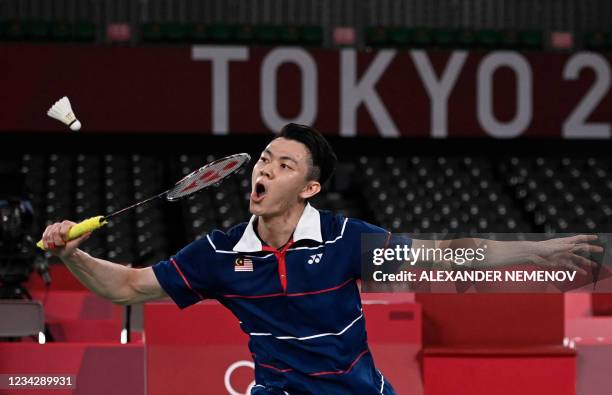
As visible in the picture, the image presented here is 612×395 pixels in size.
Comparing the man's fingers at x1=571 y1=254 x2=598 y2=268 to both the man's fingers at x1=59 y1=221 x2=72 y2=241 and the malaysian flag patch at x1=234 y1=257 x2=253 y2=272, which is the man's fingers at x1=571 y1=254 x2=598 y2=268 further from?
the man's fingers at x1=59 y1=221 x2=72 y2=241

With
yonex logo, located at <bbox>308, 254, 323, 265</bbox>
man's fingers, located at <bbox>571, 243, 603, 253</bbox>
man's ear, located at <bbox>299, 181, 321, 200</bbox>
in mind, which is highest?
man's ear, located at <bbox>299, 181, 321, 200</bbox>

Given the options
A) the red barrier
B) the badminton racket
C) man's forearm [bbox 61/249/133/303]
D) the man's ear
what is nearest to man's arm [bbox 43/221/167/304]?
man's forearm [bbox 61/249/133/303]

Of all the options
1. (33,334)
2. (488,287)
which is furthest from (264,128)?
(488,287)

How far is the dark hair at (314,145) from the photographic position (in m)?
2.67

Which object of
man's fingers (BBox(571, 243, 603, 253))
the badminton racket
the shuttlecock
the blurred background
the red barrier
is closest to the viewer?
man's fingers (BBox(571, 243, 603, 253))

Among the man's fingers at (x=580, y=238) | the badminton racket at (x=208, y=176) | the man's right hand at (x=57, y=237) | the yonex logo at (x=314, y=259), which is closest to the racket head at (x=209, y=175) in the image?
the badminton racket at (x=208, y=176)

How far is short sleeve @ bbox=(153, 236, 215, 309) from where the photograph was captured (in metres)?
2.67

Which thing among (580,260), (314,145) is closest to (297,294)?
(314,145)

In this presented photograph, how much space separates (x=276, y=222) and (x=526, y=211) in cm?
894

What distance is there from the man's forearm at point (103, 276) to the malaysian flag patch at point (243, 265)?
11.8 inches

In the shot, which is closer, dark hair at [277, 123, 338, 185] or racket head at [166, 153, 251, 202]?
dark hair at [277, 123, 338, 185]

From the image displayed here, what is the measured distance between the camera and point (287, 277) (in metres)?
2.58

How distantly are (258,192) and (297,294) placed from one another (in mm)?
282

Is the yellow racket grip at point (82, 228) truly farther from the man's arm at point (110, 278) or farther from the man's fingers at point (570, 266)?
the man's fingers at point (570, 266)
